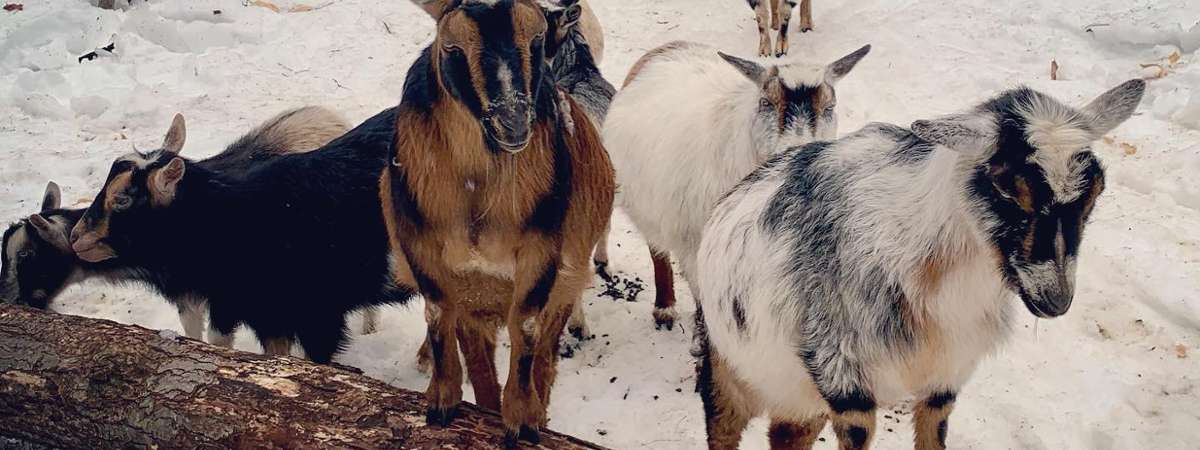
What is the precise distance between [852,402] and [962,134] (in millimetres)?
945

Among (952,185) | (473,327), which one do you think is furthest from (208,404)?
(952,185)

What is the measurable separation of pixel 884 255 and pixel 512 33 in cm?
127

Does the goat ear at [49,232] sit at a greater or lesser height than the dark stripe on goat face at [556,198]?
lesser

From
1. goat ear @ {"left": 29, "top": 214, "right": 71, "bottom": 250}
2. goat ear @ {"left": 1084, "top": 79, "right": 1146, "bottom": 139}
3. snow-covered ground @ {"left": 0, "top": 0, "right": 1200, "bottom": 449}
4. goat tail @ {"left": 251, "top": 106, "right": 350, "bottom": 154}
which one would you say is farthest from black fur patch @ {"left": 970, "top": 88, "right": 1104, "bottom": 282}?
goat ear @ {"left": 29, "top": 214, "right": 71, "bottom": 250}

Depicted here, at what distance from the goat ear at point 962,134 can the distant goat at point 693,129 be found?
5.53 ft

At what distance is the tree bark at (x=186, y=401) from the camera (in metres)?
3.21

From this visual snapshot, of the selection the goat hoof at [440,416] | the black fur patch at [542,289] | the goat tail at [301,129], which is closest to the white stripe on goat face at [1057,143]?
the black fur patch at [542,289]

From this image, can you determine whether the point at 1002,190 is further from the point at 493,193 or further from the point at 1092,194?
the point at 493,193

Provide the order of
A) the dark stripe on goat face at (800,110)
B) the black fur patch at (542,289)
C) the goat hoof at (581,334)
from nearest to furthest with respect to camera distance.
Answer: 1. the black fur patch at (542,289)
2. the dark stripe on goat face at (800,110)
3. the goat hoof at (581,334)

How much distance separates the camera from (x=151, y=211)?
4.31m

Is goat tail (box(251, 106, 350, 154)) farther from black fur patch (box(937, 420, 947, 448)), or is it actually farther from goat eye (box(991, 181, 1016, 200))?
goat eye (box(991, 181, 1016, 200))

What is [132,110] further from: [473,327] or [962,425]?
[962,425]

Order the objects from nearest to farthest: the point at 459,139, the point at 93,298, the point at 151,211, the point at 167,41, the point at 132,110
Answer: the point at 459,139 < the point at 151,211 < the point at 93,298 < the point at 132,110 < the point at 167,41

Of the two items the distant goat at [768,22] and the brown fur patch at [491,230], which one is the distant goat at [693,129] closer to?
the brown fur patch at [491,230]
